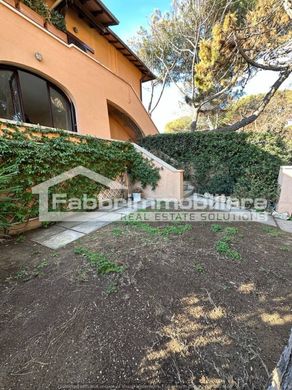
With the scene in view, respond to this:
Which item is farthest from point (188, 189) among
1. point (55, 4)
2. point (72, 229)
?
point (55, 4)

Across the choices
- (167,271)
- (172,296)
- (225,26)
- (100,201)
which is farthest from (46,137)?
(225,26)

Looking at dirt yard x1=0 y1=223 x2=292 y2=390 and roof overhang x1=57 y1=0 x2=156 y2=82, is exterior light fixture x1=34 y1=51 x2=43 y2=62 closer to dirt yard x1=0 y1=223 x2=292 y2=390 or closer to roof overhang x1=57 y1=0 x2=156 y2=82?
roof overhang x1=57 y1=0 x2=156 y2=82

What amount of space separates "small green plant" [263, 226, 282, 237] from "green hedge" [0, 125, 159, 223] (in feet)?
15.4

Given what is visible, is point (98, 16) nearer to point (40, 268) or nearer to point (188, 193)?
point (188, 193)

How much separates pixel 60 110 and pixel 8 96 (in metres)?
1.60

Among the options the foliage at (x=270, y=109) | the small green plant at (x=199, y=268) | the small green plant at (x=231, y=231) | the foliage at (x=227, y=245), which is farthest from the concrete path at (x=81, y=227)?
the foliage at (x=270, y=109)

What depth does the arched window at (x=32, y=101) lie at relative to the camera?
17.9ft

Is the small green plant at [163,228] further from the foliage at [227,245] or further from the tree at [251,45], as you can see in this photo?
the tree at [251,45]

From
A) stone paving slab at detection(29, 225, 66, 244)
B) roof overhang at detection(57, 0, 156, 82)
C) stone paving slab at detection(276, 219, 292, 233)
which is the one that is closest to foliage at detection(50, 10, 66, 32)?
roof overhang at detection(57, 0, 156, 82)

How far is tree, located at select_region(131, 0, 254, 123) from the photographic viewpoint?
931 centimetres

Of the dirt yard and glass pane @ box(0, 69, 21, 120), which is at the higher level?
glass pane @ box(0, 69, 21, 120)

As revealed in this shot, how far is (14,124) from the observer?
3832mm

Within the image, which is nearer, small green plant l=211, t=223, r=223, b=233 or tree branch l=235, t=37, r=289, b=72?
small green plant l=211, t=223, r=223, b=233

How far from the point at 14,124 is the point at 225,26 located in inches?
352
